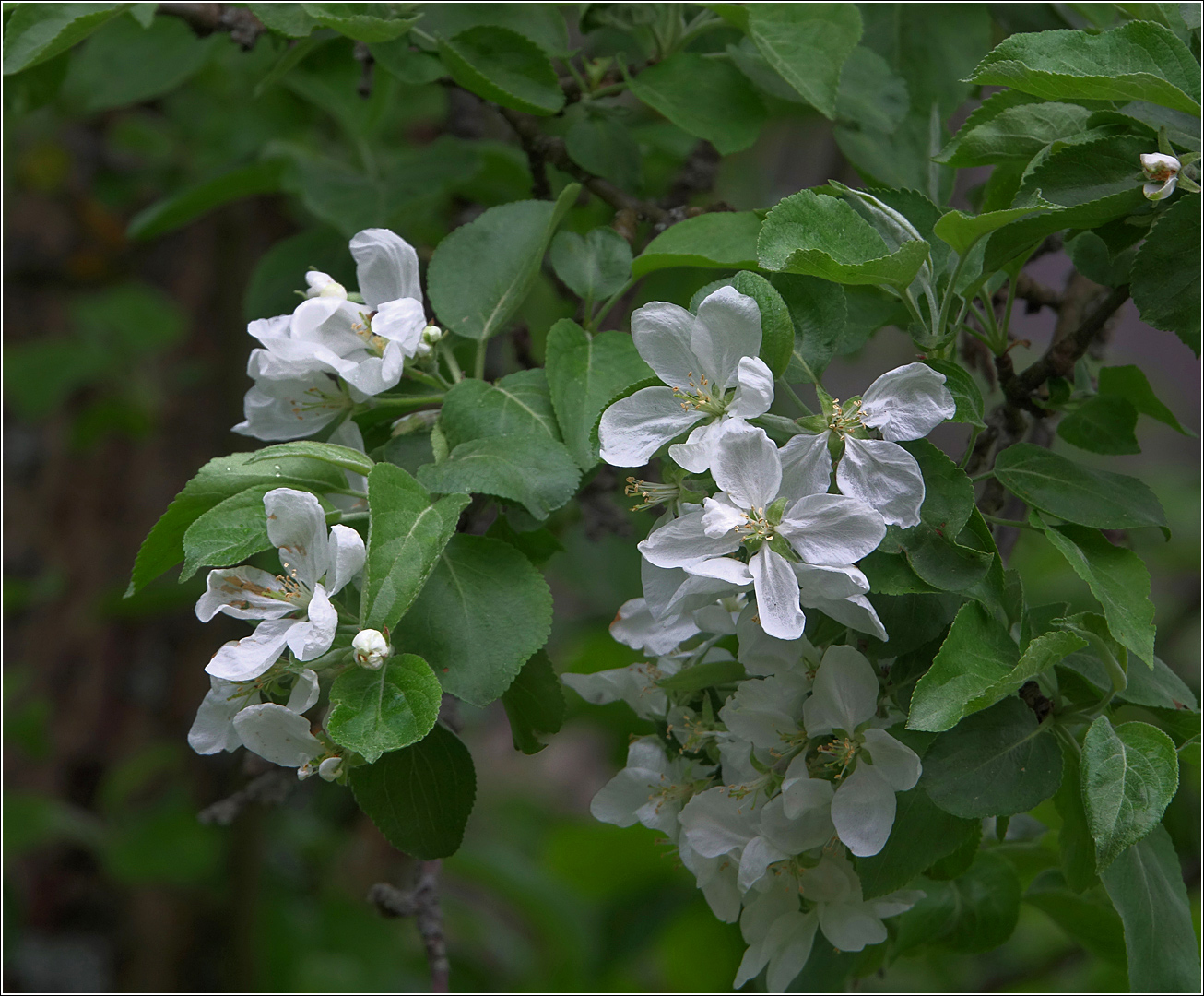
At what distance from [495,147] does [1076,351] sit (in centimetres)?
81

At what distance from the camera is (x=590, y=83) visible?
1.07m

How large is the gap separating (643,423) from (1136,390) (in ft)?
1.50

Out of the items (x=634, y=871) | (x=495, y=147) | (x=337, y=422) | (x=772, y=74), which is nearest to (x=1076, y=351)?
(x=772, y=74)

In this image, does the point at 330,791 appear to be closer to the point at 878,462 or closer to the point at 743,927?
the point at 743,927

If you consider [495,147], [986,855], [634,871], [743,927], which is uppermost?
[495,147]

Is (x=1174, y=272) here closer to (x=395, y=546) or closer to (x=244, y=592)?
(x=395, y=546)

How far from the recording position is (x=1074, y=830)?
732mm

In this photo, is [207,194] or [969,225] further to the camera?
[207,194]

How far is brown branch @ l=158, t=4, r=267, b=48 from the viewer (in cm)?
102

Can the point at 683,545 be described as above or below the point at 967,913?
above

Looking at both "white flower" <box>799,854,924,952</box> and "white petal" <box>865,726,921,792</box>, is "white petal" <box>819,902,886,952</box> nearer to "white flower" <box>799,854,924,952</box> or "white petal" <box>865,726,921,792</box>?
"white flower" <box>799,854,924,952</box>

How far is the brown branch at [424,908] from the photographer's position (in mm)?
1044

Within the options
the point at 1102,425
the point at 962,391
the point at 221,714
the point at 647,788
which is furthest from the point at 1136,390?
the point at 221,714

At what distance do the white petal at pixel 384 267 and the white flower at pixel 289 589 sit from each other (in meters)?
0.20
